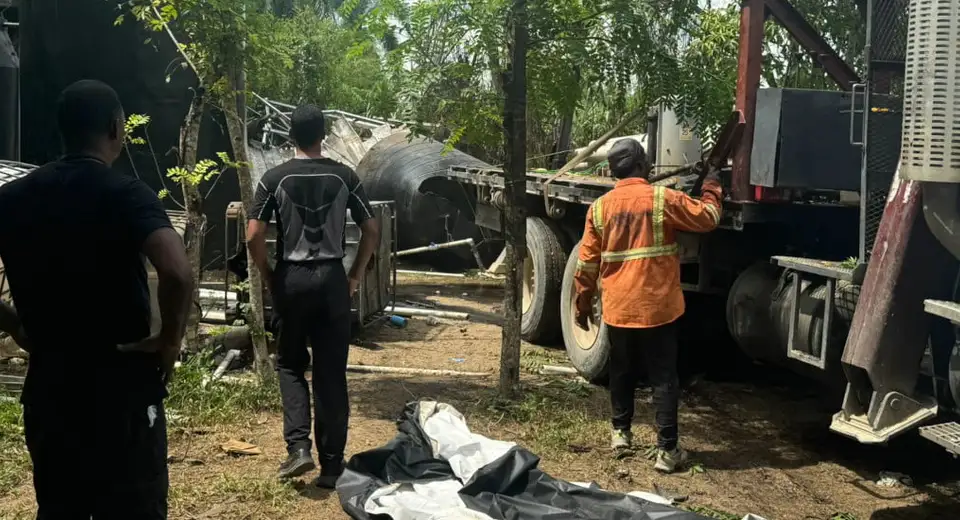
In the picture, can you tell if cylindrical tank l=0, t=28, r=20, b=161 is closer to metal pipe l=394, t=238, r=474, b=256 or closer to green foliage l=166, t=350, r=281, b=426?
green foliage l=166, t=350, r=281, b=426

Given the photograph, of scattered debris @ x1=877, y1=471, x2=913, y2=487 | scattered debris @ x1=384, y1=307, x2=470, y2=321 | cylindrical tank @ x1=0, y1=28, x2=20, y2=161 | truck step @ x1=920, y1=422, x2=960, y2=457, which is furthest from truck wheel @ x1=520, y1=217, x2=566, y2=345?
cylindrical tank @ x1=0, y1=28, x2=20, y2=161

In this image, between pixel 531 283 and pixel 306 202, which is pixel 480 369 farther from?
pixel 306 202

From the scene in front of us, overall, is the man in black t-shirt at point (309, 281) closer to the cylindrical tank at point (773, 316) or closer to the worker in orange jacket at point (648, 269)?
the worker in orange jacket at point (648, 269)

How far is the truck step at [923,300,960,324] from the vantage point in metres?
4.14

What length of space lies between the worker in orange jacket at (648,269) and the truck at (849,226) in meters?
0.51

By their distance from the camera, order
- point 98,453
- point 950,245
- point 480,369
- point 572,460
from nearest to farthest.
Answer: point 98,453 → point 950,245 → point 572,460 → point 480,369

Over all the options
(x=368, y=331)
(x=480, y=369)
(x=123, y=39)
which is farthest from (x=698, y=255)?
(x=123, y=39)

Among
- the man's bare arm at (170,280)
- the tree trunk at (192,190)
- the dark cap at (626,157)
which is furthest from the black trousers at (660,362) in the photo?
the man's bare arm at (170,280)

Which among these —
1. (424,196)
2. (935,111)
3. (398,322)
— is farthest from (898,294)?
(424,196)

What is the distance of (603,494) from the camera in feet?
14.7

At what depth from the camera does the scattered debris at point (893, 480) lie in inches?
214

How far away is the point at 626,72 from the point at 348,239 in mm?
3174

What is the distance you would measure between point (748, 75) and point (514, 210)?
1.74m

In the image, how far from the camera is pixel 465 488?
4.46 m
